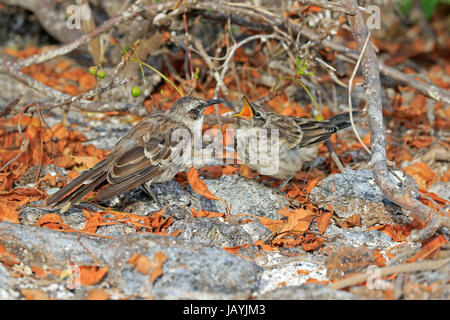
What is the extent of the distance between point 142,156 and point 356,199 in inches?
87.2

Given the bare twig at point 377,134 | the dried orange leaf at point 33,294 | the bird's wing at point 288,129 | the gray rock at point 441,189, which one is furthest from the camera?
the bird's wing at point 288,129

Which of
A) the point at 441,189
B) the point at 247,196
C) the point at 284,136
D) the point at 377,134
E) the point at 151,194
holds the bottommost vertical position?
the point at 441,189

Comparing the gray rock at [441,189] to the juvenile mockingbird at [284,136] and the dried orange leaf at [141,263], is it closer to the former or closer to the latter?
the juvenile mockingbird at [284,136]

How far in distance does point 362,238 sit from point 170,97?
427cm

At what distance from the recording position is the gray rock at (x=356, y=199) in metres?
5.58

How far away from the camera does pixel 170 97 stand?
28.4 feet

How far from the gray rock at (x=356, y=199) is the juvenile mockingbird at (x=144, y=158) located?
1.53 metres

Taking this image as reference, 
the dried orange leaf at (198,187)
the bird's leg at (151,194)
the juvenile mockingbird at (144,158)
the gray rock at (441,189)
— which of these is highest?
the juvenile mockingbird at (144,158)

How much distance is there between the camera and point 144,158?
5.85 meters

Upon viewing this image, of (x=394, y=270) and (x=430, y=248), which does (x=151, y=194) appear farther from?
(x=430, y=248)

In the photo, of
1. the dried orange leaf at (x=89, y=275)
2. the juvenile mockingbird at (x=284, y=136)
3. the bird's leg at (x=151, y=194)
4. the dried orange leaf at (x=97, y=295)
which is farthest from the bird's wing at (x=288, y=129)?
the dried orange leaf at (x=97, y=295)

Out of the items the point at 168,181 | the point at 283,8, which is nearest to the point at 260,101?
the point at 283,8

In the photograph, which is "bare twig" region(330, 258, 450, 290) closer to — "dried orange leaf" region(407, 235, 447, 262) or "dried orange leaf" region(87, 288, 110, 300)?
"dried orange leaf" region(407, 235, 447, 262)

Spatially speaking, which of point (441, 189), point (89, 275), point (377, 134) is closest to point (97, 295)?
point (89, 275)
